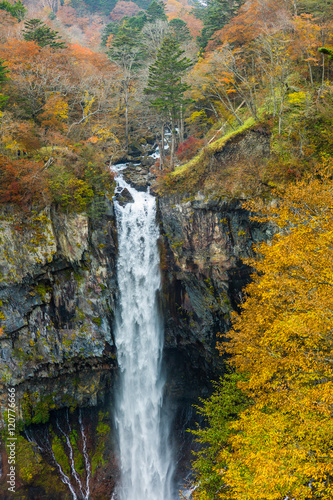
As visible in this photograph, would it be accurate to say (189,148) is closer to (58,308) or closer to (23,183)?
(23,183)

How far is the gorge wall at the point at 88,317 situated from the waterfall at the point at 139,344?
0.72 m

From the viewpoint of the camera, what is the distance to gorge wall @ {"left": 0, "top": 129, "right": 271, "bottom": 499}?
674 inches

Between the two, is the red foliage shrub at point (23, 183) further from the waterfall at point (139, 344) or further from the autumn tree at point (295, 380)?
the autumn tree at point (295, 380)

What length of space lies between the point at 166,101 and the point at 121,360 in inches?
736

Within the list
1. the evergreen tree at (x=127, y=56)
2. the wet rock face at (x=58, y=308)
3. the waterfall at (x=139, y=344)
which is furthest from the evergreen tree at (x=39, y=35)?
the wet rock face at (x=58, y=308)

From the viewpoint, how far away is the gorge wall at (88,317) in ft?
56.1

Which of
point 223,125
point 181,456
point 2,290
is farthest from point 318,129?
point 181,456

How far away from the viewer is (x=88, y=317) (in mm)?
19109

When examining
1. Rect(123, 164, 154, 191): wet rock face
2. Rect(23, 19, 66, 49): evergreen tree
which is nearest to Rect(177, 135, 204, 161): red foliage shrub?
Rect(123, 164, 154, 191): wet rock face

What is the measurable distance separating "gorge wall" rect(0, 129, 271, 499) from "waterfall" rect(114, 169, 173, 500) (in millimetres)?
715

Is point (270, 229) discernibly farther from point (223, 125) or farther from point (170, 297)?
point (223, 125)

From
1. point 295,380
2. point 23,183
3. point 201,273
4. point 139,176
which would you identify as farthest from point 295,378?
point 139,176

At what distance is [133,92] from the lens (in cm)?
2833

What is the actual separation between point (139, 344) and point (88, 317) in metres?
4.03
